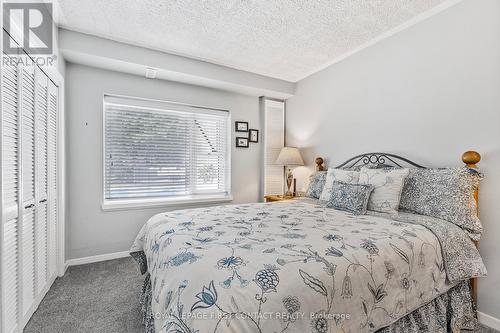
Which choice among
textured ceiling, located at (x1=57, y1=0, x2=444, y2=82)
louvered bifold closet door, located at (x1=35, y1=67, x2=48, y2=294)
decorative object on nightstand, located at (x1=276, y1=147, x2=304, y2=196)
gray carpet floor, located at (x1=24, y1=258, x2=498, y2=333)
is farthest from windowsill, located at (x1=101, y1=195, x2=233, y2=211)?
textured ceiling, located at (x1=57, y1=0, x2=444, y2=82)

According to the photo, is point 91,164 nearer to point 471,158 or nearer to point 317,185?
point 317,185

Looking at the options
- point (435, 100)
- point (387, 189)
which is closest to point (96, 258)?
point (387, 189)

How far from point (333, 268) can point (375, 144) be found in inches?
81.5

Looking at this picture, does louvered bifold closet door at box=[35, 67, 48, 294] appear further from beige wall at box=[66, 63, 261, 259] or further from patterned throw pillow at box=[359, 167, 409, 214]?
patterned throw pillow at box=[359, 167, 409, 214]

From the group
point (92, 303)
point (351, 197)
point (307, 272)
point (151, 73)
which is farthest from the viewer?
point (151, 73)

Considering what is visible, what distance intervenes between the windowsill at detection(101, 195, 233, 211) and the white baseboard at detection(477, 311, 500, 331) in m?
2.92

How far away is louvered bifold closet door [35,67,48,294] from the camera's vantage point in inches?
78.0

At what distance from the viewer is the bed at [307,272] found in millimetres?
906

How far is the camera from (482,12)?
6.39 feet

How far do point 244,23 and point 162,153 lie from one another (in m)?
1.96

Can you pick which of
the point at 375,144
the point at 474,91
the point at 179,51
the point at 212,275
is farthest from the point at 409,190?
the point at 179,51

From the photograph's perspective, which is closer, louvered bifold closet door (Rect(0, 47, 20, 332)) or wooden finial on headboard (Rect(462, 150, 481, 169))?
louvered bifold closet door (Rect(0, 47, 20, 332))

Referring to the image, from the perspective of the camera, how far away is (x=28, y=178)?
184cm

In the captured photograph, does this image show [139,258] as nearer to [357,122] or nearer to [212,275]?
[212,275]
